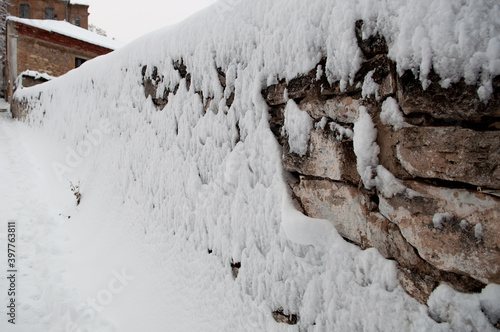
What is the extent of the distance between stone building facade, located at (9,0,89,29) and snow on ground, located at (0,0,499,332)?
102 feet

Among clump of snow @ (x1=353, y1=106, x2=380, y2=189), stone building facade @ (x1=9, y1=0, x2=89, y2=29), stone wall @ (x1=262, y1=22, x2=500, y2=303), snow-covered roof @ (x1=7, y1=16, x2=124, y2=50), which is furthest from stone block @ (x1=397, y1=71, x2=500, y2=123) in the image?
stone building facade @ (x1=9, y1=0, x2=89, y2=29)

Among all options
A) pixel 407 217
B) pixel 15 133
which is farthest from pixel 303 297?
pixel 15 133

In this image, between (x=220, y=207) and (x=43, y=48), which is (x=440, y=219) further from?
(x=43, y=48)

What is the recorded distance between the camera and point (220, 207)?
172 cm

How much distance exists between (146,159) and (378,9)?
220 centimetres

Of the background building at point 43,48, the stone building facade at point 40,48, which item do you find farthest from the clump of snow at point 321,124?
the stone building facade at point 40,48

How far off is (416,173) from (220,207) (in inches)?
44.6

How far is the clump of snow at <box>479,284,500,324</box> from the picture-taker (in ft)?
2.34

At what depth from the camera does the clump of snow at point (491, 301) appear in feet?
2.34

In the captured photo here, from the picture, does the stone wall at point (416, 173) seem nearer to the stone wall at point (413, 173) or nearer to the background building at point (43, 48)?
the stone wall at point (413, 173)

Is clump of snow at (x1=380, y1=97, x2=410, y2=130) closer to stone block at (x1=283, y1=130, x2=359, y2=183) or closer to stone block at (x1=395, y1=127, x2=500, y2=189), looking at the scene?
stone block at (x1=395, y1=127, x2=500, y2=189)

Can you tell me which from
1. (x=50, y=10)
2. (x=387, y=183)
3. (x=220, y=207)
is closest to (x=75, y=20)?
(x=50, y=10)

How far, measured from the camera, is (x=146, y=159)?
258 centimetres

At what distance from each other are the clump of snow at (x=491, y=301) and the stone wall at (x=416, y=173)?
2 cm
